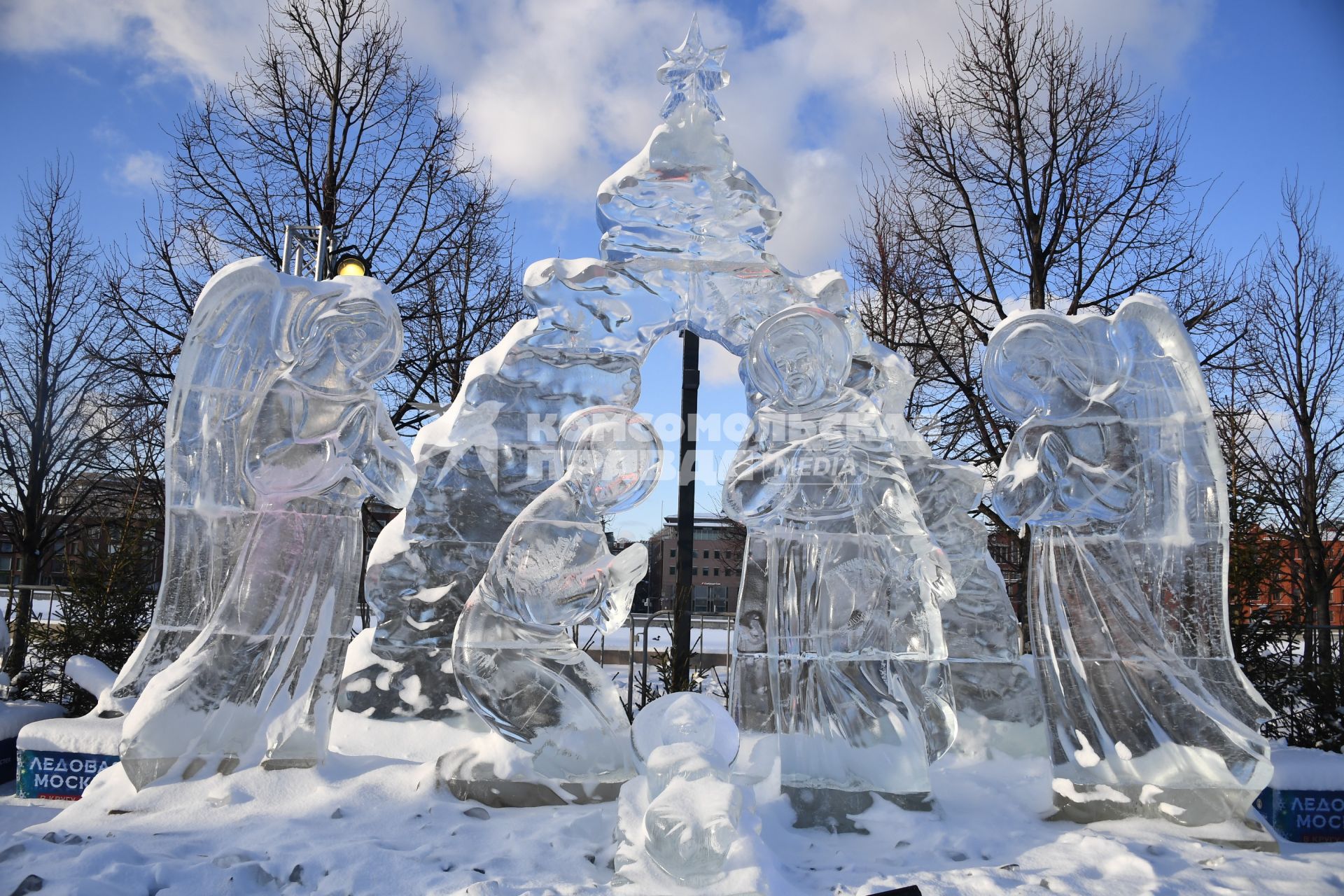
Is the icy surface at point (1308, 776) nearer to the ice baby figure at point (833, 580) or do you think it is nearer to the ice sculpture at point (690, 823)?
the ice baby figure at point (833, 580)

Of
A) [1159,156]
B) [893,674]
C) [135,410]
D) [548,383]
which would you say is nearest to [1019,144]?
[1159,156]

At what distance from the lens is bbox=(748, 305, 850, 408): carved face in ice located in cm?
432

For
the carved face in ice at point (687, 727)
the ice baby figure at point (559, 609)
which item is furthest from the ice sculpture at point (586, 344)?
the carved face in ice at point (687, 727)

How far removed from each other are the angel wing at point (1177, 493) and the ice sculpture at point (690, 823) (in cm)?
218

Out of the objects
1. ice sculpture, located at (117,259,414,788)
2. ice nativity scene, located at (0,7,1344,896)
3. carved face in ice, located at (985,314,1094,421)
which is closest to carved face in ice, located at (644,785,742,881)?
ice nativity scene, located at (0,7,1344,896)

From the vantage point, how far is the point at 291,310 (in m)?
4.58

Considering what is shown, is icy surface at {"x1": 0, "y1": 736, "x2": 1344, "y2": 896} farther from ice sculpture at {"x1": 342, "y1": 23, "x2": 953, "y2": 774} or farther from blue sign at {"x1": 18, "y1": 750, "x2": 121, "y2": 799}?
ice sculpture at {"x1": 342, "y1": 23, "x2": 953, "y2": 774}

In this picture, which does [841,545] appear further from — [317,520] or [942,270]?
[942,270]

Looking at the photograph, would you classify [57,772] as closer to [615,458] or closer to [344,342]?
[344,342]

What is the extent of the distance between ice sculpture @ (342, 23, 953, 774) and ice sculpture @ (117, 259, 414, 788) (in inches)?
31.6

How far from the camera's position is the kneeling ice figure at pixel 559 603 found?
4.26 metres

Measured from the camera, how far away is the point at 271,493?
174 inches

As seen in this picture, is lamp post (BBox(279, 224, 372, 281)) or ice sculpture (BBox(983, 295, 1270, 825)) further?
lamp post (BBox(279, 224, 372, 281))

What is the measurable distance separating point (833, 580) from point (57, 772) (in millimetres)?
4061
